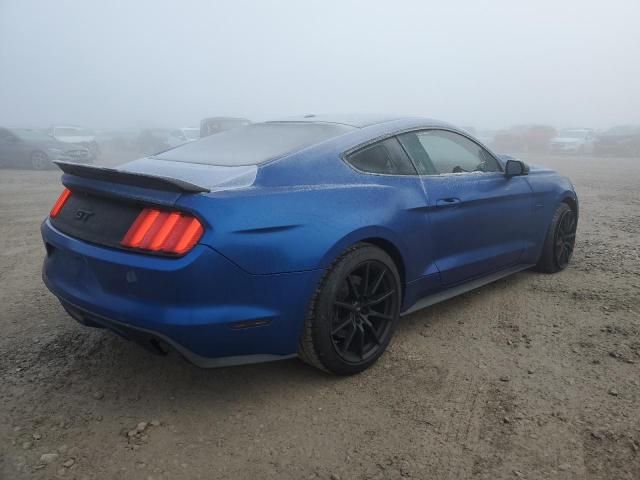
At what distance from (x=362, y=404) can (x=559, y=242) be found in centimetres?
282

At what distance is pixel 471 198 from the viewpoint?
3541mm

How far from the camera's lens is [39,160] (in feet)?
53.5

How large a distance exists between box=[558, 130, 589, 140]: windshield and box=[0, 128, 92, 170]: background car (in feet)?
71.2

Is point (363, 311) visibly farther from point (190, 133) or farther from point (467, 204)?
point (190, 133)

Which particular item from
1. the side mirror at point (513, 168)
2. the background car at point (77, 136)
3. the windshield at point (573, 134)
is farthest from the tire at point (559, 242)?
the windshield at point (573, 134)

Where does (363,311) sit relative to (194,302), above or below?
below

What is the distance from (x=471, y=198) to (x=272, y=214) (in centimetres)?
162

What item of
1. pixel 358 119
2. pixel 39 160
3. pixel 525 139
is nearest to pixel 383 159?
pixel 358 119

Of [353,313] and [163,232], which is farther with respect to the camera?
[353,313]

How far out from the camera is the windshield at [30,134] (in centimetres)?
1645

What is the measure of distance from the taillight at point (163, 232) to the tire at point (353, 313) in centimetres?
69

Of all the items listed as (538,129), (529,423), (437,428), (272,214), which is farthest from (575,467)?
(538,129)

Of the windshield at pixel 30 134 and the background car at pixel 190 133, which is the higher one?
the windshield at pixel 30 134

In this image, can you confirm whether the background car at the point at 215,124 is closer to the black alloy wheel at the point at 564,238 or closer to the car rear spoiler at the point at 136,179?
the black alloy wheel at the point at 564,238
